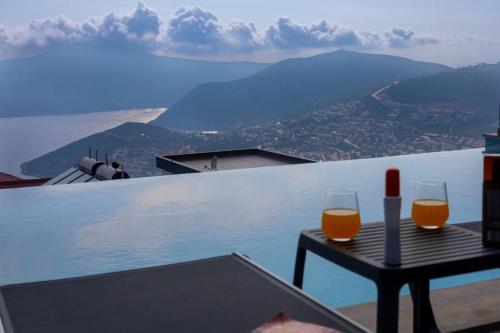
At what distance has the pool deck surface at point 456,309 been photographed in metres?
2.29

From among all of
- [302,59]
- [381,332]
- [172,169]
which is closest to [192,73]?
[302,59]

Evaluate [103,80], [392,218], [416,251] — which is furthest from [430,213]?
[103,80]

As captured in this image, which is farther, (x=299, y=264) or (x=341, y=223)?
(x=299, y=264)

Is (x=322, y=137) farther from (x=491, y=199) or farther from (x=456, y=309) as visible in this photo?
(x=491, y=199)

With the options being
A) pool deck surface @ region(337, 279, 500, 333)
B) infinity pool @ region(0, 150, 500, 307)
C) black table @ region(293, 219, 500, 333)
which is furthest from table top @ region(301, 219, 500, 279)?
infinity pool @ region(0, 150, 500, 307)

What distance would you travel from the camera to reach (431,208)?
1.52 meters

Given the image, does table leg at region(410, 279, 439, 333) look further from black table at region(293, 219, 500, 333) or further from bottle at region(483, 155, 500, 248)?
bottle at region(483, 155, 500, 248)

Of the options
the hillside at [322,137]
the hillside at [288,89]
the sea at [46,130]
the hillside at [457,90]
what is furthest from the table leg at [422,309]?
the sea at [46,130]

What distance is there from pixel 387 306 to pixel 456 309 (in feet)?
4.13

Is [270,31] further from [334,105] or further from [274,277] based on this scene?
[274,277]

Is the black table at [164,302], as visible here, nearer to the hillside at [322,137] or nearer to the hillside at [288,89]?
the hillside at [322,137]

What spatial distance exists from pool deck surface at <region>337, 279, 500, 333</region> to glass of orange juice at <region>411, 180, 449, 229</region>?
2.51ft

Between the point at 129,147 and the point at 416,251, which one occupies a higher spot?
the point at 416,251

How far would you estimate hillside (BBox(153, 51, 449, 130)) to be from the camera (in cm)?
1859
